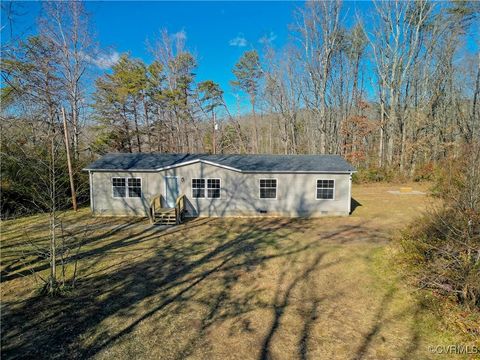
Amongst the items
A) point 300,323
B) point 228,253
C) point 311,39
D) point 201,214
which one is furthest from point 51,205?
point 311,39

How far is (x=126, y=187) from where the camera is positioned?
14062 mm

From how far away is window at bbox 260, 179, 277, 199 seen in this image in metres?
13.9

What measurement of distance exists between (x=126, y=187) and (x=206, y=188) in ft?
14.2

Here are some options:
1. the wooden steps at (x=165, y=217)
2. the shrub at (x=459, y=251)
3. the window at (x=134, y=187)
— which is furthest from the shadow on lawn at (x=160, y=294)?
the window at (x=134, y=187)

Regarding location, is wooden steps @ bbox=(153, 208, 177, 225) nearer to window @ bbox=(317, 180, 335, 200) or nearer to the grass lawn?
the grass lawn

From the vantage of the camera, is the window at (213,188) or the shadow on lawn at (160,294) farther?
the window at (213,188)

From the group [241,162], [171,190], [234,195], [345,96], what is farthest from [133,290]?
[345,96]

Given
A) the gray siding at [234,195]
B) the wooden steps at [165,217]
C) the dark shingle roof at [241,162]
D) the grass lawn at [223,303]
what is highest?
the dark shingle roof at [241,162]

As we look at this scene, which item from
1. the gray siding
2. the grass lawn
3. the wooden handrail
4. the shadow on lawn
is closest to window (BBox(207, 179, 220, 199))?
the gray siding

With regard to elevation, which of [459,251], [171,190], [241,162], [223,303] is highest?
[241,162]

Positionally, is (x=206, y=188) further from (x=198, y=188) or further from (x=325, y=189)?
(x=325, y=189)

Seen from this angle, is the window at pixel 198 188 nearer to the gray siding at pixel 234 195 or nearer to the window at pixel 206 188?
the window at pixel 206 188

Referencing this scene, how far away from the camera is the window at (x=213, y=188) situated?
45.7ft

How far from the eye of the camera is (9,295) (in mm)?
6484
